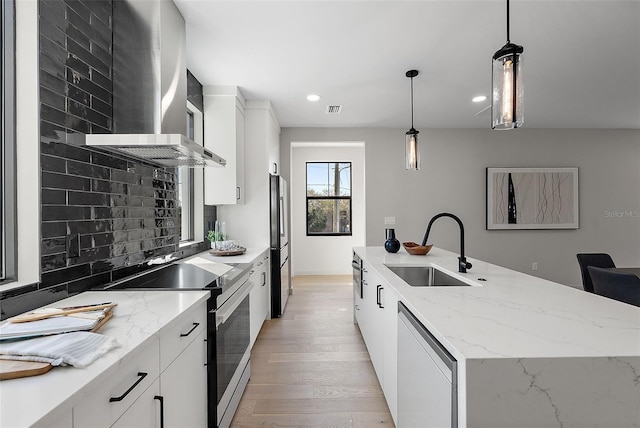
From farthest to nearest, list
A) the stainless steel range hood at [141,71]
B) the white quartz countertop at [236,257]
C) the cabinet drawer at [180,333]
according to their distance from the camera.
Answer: the white quartz countertop at [236,257] < the stainless steel range hood at [141,71] < the cabinet drawer at [180,333]

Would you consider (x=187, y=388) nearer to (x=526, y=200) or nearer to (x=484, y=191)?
(x=484, y=191)

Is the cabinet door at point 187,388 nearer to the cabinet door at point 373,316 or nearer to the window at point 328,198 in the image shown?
the cabinet door at point 373,316

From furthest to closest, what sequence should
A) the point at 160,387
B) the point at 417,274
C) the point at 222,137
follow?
the point at 222,137 < the point at 417,274 < the point at 160,387

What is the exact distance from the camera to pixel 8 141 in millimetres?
1281

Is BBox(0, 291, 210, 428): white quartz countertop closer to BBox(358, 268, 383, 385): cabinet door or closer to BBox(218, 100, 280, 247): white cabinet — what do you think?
BBox(358, 268, 383, 385): cabinet door

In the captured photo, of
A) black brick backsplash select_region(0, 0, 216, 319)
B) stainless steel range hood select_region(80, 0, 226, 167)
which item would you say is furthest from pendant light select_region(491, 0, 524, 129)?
black brick backsplash select_region(0, 0, 216, 319)

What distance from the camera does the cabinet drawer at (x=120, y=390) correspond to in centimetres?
79

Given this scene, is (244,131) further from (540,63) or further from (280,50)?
(540,63)

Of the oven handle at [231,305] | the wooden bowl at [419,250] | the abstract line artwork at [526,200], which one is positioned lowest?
the oven handle at [231,305]

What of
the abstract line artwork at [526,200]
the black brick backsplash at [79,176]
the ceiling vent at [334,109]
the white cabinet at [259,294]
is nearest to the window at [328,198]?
the ceiling vent at [334,109]

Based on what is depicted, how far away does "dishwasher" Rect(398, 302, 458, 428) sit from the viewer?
1012mm

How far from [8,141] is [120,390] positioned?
1092 mm

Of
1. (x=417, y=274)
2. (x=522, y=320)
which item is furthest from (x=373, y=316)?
(x=522, y=320)

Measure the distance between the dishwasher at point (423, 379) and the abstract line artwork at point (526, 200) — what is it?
14.6ft
